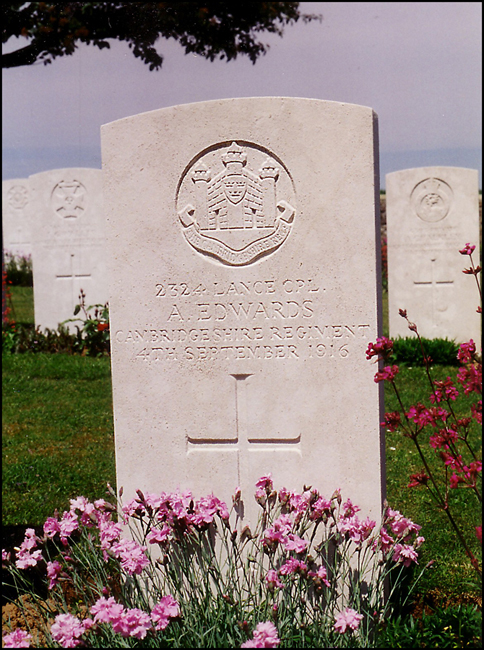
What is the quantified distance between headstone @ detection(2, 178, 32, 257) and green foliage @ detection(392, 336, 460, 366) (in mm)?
10686

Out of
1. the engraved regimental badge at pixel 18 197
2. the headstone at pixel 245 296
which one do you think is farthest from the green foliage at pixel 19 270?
the headstone at pixel 245 296

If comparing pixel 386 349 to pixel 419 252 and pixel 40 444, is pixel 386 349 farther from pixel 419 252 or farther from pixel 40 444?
pixel 419 252

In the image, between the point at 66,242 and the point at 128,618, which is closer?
the point at 128,618

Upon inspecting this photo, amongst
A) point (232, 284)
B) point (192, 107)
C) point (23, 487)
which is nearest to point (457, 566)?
point (232, 284)

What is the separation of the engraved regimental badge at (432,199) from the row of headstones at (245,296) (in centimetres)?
611

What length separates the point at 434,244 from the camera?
870 centimetres

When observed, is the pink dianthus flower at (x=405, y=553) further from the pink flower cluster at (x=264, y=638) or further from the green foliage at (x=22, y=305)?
the green foliage at (x=22, y=305)

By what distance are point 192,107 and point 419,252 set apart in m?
6.34

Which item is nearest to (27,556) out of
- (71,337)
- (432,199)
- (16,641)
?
(16,641)

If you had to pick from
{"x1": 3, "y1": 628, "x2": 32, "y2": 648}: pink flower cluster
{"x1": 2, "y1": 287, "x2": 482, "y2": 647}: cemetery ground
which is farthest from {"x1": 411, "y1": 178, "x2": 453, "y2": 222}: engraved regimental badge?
{"x1": 3, "y1": 628, "x2": 32, "y2": 648}: pink flower cluster

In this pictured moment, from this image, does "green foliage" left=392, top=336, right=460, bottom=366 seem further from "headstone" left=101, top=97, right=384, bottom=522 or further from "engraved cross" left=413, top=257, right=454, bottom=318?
"headstone" left=101, top=97, right=384, bottom=522

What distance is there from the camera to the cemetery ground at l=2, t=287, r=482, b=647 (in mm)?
3355

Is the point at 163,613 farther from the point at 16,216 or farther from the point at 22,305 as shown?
the point at 16,216

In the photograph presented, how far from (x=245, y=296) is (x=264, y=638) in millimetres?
1329
